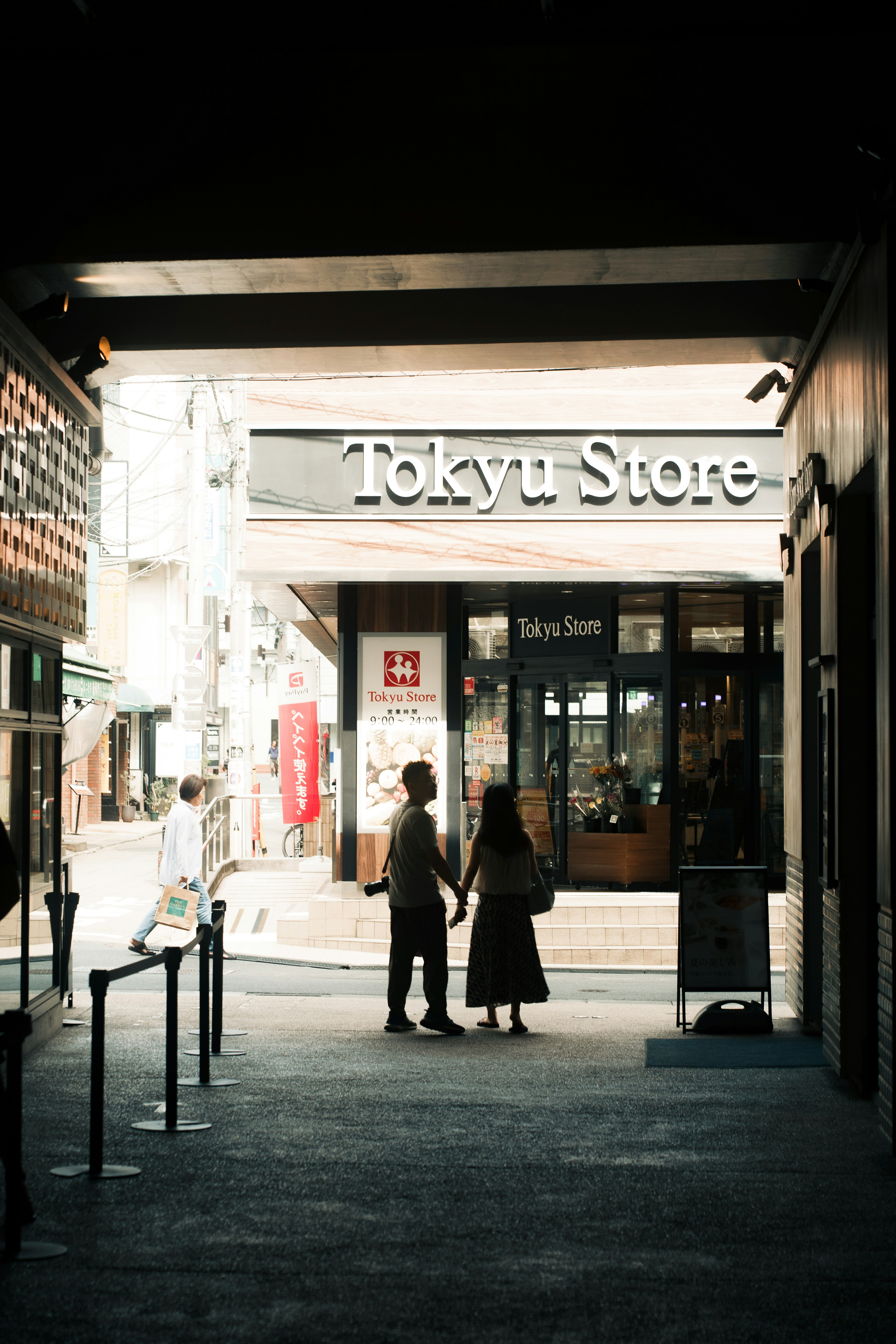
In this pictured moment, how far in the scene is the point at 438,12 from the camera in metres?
6.78

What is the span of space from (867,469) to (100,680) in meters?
8.54

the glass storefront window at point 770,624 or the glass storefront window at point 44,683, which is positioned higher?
the glass storefront window at point 770,624

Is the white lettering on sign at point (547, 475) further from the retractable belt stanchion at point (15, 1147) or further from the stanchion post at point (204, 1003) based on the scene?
the retractable belt stanchion at point (15, 1147)

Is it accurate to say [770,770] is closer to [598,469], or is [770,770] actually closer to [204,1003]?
[598,469]

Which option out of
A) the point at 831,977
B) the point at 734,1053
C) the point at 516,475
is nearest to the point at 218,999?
the point at 734,1053

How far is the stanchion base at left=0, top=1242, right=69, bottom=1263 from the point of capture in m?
4.48

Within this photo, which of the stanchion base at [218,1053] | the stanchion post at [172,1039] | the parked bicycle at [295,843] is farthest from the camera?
the parked bicycle at [295,843]

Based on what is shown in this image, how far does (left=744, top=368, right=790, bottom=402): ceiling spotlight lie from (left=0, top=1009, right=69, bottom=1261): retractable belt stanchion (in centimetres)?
697

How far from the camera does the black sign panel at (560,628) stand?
16.7 metres

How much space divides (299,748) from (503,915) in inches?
Result: 476

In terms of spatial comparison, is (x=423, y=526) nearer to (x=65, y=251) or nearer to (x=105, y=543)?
(x=65, y=251)

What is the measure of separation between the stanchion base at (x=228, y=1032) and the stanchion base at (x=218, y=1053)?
1.36 feet

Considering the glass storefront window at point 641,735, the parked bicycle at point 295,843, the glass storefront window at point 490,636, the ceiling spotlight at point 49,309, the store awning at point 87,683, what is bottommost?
the parked bicycle at point 295,843

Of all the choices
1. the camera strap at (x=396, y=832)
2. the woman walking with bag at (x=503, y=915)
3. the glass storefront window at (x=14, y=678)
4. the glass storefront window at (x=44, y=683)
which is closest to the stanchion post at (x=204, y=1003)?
the glass storefront window at (x=14, y=678)
